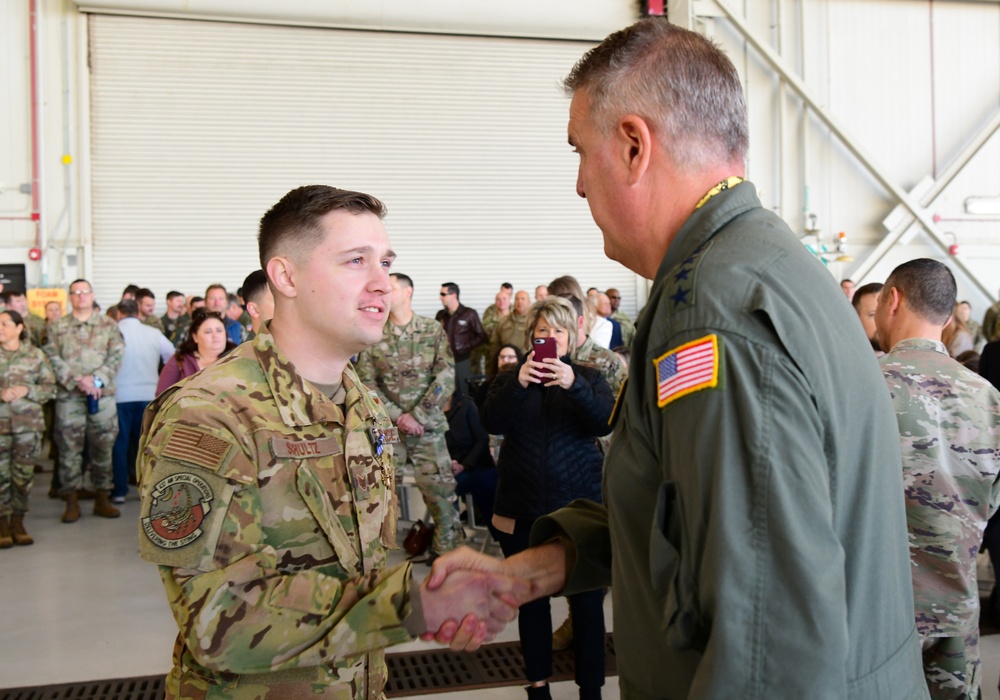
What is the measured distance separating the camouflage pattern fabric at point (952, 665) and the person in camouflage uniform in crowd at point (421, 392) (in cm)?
326

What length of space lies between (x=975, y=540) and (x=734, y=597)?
2.18 meters

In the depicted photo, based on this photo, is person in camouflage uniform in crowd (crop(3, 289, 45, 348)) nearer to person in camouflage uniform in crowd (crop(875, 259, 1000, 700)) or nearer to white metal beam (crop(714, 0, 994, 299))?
person in camouflage uniform in crowd (crop(875, 259, 1000, 700))

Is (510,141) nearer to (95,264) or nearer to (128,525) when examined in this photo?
(95,264)

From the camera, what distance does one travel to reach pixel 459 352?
31.9ft

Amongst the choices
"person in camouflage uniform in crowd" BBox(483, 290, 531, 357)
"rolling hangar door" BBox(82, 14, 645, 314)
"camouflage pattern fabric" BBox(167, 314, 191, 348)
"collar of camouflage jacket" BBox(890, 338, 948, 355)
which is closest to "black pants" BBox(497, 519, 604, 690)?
"collar of camouflage jacket" BBox(890, 338, 948, 355)

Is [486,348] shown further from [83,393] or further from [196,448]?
[196,448]

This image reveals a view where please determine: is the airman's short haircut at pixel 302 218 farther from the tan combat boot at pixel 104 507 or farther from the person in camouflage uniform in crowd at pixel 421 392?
the tan combat boot at pixel 104 507

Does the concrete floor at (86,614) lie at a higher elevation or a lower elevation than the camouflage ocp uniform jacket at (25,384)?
lower

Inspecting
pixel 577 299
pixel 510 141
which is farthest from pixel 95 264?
pixel 577 299

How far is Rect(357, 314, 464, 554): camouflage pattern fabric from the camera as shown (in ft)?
18.0

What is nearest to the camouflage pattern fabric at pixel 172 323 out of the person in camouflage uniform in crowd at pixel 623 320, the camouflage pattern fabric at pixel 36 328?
the camouflage pattern fabric at pixel 36 328

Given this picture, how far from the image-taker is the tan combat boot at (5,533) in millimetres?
6016

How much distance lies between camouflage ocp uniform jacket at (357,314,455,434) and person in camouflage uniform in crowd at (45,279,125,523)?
106 inches

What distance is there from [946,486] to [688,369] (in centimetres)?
210
